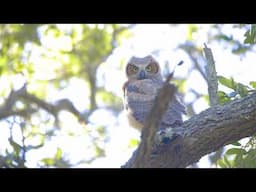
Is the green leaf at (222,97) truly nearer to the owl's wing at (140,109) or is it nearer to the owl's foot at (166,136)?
the owl's foot at (166,136)

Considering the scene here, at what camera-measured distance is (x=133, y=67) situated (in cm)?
780

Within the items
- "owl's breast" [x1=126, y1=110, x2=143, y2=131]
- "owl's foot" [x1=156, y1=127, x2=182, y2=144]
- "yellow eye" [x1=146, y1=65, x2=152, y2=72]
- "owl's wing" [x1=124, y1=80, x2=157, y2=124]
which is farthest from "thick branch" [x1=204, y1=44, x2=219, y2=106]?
"yellow eye" [x1=146, y1=65, x2=152, y2=72]

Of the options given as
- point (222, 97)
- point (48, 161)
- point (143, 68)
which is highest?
point (143, 68)

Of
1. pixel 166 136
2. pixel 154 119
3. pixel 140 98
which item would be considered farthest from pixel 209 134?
pixel 140 98

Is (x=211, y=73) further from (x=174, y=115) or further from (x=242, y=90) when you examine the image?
(x=174, y=115)

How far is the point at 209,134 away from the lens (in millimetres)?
4281

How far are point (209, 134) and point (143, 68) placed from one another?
3474 millimetres

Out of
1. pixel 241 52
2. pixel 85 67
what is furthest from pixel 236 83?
pixel 85 67

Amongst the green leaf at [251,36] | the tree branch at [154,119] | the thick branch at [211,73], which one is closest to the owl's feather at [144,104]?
the thick branch at [211,73]

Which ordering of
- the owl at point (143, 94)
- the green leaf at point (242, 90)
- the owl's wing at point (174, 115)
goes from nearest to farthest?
1. the green leaf at point (242, 90)
2. the owl's wing at point (174, 115)
3. the owl at point (143, 94)

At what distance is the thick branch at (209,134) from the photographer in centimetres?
427
